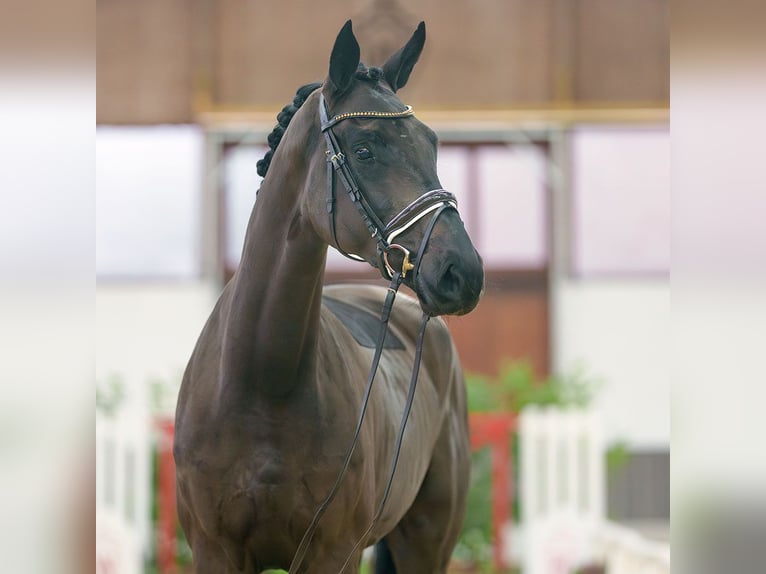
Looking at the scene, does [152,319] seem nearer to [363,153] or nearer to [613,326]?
[613,326]

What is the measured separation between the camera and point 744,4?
61 centimetres

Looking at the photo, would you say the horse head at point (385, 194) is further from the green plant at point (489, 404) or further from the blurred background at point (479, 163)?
the blurred background at point (479, 163)

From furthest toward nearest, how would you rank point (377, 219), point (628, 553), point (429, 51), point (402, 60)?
1. point (429, 51)
2. point (628, 553)
3. point (402, 60)
4. point (377, 219)

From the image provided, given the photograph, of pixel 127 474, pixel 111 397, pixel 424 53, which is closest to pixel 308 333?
pixel 127 474

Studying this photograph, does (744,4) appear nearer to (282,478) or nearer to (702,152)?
(702,152)

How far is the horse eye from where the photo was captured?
1.99 meters

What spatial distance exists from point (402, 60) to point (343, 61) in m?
0.26

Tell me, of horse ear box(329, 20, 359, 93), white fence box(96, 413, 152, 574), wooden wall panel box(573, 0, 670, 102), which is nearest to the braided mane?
horse ear box(329, 20, 359, 93)

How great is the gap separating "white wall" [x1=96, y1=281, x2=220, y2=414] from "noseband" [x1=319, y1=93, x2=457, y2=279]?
7252 millimetres

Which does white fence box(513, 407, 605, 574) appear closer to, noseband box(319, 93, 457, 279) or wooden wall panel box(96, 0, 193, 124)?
noseband box(319, 93, 457, 279)

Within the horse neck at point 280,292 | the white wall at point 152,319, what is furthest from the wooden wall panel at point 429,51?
the horse neck at point 280,292

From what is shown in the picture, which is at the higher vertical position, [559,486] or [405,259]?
[405,259]

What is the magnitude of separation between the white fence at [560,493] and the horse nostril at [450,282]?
4872mm

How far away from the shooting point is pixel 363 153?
1989 mm
